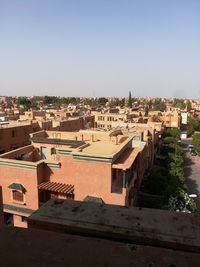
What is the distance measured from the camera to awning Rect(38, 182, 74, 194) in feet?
47.2

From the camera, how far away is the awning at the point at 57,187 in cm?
1439

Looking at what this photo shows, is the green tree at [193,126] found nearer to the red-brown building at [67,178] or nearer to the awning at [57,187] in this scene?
the red-brown building at [67,178]

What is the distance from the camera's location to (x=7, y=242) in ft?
5.38

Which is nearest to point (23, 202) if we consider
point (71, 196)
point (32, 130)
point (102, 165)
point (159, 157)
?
point (71, 196)

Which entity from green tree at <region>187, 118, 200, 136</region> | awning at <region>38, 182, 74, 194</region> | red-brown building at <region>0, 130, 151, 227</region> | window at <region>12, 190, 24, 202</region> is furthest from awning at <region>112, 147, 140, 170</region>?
green tree at <region>187, 118, 200, 136</region>

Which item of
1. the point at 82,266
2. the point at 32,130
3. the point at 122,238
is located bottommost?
the point at 32,130

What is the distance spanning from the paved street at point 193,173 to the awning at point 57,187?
46.7 ft

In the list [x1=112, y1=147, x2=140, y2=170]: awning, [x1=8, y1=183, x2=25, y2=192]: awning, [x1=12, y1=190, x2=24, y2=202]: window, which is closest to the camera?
[x1=112, y1=147, x2=140, y2=170]: awning

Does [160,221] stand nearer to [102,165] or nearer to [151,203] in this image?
[102,165]

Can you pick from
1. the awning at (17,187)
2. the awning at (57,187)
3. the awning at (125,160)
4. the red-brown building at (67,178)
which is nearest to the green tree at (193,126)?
the awning at (125,160)

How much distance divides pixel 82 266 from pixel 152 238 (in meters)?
0.69

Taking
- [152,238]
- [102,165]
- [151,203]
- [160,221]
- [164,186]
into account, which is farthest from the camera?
[164,186]

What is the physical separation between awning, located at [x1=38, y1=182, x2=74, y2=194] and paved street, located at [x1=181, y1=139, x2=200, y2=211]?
46.7 ft

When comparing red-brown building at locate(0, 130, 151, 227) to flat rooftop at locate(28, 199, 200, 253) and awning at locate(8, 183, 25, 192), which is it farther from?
flat rooftop at locate(28, 199, 200, 253)
